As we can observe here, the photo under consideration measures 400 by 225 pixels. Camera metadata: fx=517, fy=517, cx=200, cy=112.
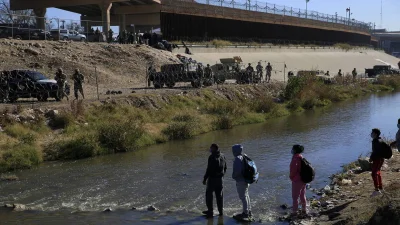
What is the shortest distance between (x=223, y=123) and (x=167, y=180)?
1291 cm

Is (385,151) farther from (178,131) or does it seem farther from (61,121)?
(61,121)

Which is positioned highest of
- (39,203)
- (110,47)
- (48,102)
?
(110,47)

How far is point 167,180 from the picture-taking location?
54.6 feet

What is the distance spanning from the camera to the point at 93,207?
13609mm

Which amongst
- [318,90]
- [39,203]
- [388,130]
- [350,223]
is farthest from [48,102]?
[318,90]

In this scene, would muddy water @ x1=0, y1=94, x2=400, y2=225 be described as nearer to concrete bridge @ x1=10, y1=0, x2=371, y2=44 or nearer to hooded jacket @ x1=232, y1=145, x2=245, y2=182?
hooded jacket @ x1=232, y1=145, x2=245, y2=182

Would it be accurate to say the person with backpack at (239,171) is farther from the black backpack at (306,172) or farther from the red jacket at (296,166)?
the black backpack at (306,172)

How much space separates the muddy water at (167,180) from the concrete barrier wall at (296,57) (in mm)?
27895

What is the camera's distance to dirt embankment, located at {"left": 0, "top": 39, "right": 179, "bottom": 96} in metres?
34.8

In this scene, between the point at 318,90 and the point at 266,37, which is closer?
the point at 318,90

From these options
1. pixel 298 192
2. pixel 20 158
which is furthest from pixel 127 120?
pixel 298 192

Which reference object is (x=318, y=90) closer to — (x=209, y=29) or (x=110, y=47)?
(x=110, y=47)

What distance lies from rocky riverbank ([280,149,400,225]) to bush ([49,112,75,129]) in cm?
1240

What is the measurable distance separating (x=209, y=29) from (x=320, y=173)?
49.7m
